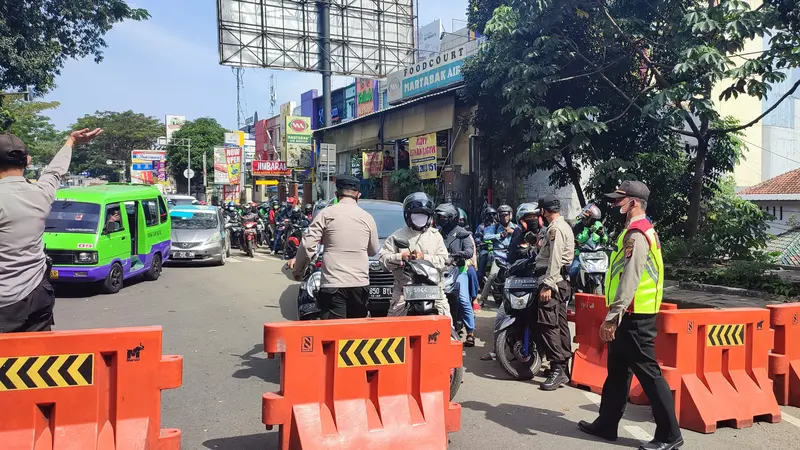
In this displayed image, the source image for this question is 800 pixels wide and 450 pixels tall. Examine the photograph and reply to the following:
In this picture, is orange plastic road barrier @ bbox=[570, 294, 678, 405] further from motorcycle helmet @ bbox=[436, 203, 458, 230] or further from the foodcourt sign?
the foodcourt sign

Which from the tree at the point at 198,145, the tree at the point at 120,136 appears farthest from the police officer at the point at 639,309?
the tree at the point at 120,136

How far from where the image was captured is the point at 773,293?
10.1m

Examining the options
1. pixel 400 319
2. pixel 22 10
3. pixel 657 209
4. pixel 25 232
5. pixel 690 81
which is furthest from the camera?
pixel 22 10

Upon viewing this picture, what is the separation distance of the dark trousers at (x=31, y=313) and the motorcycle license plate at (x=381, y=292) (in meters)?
4.10

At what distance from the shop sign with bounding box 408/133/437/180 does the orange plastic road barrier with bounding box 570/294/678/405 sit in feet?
46.4

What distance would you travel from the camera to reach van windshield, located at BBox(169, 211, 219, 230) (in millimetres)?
16266

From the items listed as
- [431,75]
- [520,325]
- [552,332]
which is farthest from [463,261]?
[431,75]

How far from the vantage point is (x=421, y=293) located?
4945 mm

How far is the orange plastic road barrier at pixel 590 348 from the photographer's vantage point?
5777 mm

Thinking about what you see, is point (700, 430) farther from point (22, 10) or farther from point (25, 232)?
point (22, 10)

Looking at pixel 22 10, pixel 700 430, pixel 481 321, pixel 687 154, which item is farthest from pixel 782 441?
pixel 22 10

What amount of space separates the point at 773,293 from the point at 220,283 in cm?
998

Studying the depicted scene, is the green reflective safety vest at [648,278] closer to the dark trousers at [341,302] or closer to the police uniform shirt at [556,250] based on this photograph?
the police uniform shirt at [556,250]

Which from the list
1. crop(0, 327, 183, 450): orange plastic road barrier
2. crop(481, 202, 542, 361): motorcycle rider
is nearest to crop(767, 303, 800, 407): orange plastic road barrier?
crop(481, 202, 542, 361): motorcycle rider
